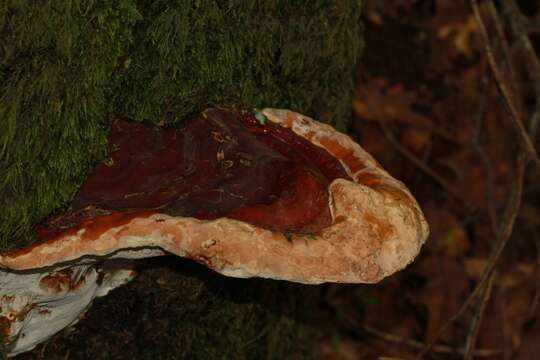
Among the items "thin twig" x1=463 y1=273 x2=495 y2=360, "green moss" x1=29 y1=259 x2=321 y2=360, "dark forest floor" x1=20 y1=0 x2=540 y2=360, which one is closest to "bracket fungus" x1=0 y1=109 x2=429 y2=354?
"green moss" x1=29 y1=259 x2=321 y2=360

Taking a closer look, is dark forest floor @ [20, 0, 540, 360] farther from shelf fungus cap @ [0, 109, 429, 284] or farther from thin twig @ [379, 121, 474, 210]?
shelf fungus cap @ [0, 109, 429, 284]

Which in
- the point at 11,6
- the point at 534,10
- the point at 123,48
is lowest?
the point at 534,10

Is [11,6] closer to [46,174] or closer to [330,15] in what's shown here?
[46,174]

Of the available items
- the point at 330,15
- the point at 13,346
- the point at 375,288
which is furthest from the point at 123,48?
the point at 375,288

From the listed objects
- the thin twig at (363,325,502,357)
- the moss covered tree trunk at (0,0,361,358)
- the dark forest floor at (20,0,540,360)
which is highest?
the moss covered tree trunk at (0,0,361,358)

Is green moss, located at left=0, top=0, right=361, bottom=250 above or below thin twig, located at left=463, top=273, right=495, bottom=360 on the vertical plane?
above

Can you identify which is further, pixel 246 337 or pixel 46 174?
pixel 246 337

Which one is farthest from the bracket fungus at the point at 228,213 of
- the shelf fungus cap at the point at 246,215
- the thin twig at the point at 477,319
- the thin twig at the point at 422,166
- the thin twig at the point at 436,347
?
the thin twig at the point at 422,166
